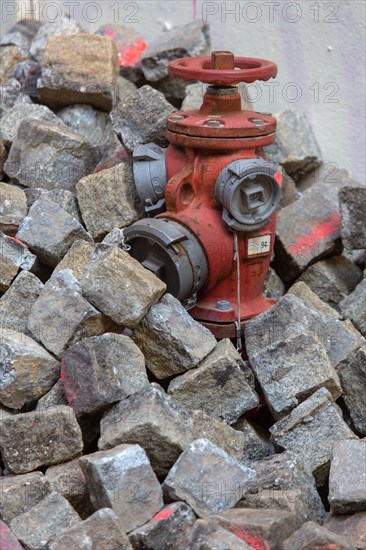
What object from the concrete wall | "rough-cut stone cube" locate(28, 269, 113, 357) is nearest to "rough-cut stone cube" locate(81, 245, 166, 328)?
"rough-cut stone cube" locate(28, 269, 113, 357)

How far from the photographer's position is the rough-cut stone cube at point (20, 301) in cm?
347

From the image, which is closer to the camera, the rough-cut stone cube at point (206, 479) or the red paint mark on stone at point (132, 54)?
the rough-cut stone cube at point (206, 479)

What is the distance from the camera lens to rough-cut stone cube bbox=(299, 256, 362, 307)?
4184mm

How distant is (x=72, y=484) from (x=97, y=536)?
357mm

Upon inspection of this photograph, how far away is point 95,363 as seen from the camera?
3094 mm

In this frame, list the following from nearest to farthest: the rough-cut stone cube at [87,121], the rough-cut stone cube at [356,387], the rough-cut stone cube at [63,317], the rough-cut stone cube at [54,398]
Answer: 1. the rough-cut stone cube at [54,398]
2. the rough-cut stone cube at [63,317]
3. the rough-cut stone cube at [356,387]
4. the rough-cut stone cube at [87,121]

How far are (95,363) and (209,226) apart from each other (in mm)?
813

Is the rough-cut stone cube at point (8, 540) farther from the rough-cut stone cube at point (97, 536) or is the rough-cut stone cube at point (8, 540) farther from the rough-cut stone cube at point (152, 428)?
the rough-cut stone cube at point (152, 428)

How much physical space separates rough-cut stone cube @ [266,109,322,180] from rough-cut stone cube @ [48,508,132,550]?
96.6 inches

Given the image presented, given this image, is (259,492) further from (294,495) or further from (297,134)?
(297,134)

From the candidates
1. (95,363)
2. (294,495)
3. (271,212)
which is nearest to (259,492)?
(294,495)

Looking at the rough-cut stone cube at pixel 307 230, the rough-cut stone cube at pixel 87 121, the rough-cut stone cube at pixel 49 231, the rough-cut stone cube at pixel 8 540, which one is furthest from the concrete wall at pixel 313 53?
the rough-cut stone cube at pixel 8 540

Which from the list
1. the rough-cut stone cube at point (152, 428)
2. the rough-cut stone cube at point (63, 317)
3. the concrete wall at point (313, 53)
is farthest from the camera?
the concrete wall at point (313, 53)

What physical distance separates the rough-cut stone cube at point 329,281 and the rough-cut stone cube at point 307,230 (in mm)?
48
